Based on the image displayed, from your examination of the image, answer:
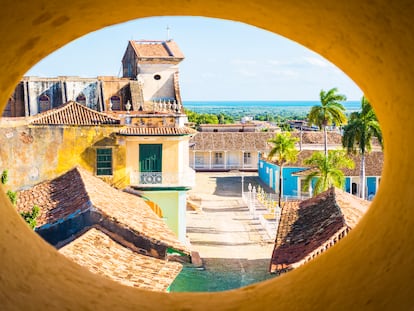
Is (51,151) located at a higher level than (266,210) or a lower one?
higher

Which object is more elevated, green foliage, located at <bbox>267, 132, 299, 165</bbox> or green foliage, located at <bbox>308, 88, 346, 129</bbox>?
green foliage, located at <bbox>308, 88, 346, 129</bbox>

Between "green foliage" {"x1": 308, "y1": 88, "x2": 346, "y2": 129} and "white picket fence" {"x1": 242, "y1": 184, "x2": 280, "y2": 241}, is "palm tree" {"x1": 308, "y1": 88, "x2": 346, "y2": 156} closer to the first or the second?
"green foliage" {"x1": 308, "y1": 88, "x2": 346, "y2": 129}

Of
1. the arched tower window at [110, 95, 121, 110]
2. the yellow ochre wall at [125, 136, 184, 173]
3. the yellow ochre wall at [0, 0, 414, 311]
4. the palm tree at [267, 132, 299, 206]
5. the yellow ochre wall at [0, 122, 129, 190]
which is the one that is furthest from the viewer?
the arched tower window at [110, 95, 121, 110]

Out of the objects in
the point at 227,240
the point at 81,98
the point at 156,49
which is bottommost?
the point at 227,240

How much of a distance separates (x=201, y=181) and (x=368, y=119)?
24.0 meters

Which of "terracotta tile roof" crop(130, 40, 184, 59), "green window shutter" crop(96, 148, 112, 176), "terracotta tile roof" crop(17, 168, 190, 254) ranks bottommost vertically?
"terracotta tile roof" crop(17, 168, 190, 254)

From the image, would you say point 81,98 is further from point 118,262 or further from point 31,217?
point 118,262

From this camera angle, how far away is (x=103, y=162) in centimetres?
2570

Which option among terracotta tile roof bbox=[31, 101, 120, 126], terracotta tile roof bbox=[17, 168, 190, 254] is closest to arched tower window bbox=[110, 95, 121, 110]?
terracotta tile roof bbox=[31, 101, 120, 126]

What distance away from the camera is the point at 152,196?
2634 centimetres

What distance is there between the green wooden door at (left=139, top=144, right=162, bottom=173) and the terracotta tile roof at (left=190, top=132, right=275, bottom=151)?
119ft

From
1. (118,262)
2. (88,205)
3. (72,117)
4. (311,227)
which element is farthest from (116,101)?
(118,262)

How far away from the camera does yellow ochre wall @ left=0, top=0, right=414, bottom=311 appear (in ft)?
12.9

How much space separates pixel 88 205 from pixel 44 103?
27739 mm
